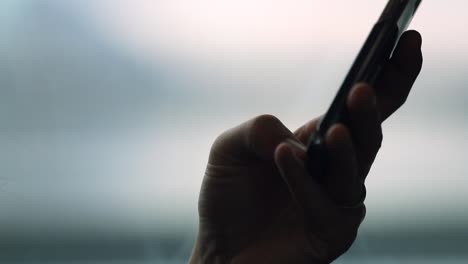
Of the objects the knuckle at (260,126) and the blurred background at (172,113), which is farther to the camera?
the blurred background at (172,113)

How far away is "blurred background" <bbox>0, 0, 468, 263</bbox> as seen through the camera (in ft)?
2.68

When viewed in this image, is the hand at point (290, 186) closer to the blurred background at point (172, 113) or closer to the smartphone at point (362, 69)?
the smartphone at point (362, 69)

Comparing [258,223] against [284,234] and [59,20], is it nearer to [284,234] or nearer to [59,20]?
[284,234]

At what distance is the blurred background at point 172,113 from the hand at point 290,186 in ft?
0.75

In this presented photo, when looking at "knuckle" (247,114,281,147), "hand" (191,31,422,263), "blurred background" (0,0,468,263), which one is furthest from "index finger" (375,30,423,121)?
"blurred background" (0,0,468,263)

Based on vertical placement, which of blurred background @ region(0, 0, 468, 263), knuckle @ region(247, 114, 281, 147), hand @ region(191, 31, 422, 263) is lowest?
hand @ region(191, 31, 422, 263)

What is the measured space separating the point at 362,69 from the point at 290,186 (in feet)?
0.42

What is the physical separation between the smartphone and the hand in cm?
1

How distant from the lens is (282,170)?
0.49 m

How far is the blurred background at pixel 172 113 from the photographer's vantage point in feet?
2.68

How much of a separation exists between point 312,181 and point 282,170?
30 millimetres

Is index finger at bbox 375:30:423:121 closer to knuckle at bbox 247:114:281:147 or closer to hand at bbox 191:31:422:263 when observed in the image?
hand at bbox 191:31:422:263

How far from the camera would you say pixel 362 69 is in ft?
1.53

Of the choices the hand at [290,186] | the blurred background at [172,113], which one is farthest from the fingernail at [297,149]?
the blurred background at [172,113]
